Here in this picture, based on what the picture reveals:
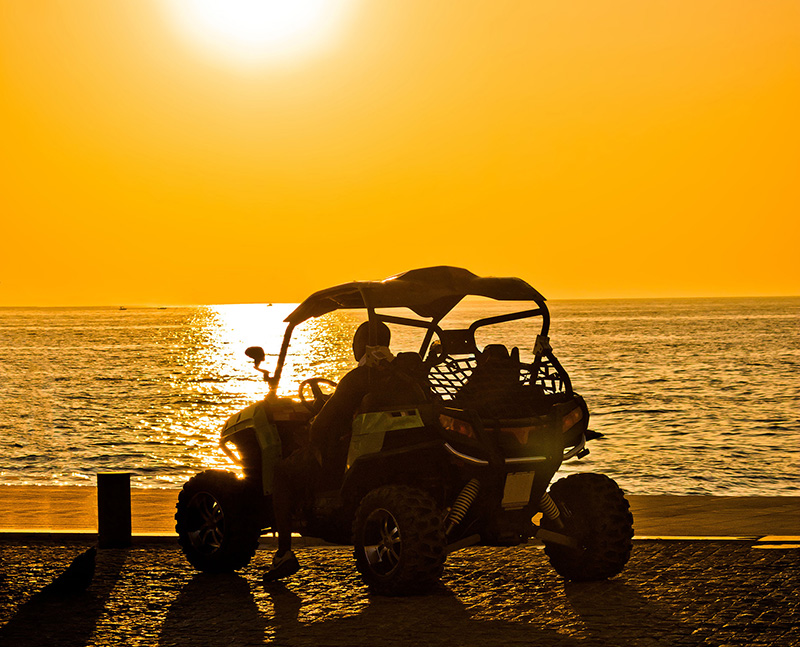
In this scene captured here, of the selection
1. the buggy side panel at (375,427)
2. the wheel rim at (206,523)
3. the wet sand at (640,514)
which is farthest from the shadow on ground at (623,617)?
the wheel rim at (206,523)

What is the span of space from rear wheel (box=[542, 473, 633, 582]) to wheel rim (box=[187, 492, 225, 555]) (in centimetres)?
279

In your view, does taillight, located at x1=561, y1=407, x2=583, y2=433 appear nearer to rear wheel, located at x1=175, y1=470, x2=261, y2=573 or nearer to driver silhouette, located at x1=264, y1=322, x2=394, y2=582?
driver silhouette, located at x1=264, y1=322, x2=394, y2=582

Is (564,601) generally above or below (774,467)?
above

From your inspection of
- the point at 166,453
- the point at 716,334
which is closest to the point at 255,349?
the point at 166,453

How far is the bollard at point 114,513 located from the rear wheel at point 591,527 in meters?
4.16

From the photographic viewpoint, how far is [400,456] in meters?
9.27

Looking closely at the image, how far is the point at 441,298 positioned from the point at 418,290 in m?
0.71

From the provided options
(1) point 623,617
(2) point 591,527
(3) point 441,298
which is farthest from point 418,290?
(1) point 623,617

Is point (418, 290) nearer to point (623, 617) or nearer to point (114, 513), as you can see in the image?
point (623, 617)

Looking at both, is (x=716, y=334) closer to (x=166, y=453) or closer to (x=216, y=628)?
(x=166, y=453)

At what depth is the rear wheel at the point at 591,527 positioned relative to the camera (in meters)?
9.69

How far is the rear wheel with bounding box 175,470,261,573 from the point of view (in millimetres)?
10359

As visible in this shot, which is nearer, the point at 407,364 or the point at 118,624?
the point at 118,624

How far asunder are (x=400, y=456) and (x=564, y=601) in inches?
63.8
